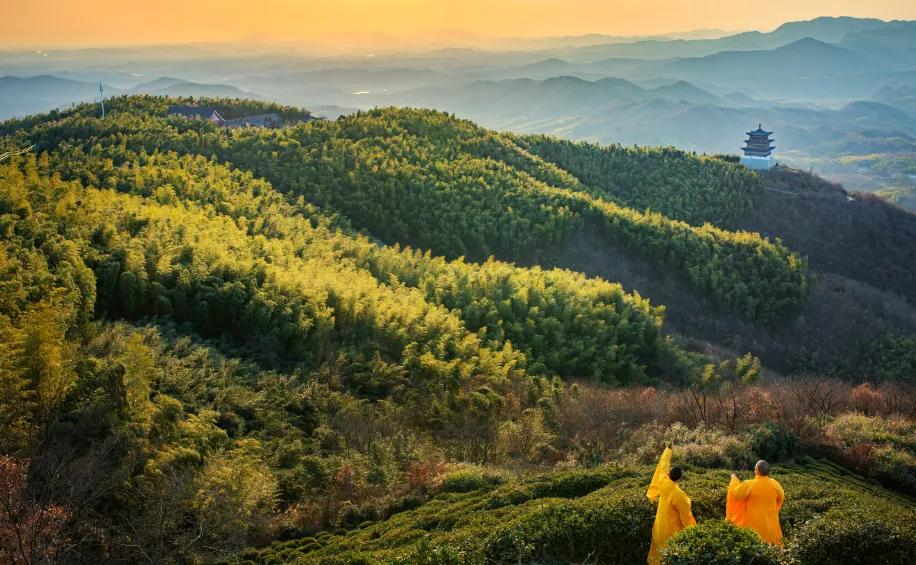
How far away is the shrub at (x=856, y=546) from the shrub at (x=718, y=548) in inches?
19.5

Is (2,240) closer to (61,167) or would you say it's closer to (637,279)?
(61,167)

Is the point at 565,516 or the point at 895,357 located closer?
the point at 565,516

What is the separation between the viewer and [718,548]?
7113 mm

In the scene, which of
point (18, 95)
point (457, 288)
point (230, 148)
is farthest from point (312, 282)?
point (18, 95)

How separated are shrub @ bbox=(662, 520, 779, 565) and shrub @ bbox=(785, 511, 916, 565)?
1.63ft

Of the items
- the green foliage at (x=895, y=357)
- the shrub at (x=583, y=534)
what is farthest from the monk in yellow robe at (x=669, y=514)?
the green foliage at (x=895, y=357)

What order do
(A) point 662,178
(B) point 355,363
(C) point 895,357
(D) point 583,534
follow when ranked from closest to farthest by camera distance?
(D) point 583,534 < (B) point 355,363 < (C) point 895,357 < (A) point 662,178

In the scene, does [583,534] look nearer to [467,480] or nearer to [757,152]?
[467,480]

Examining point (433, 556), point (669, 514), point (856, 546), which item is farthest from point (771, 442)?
point (433, 556)

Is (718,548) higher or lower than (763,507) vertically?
higher

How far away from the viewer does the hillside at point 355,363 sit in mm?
10273

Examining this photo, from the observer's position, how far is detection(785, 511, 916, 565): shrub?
7.58 meters

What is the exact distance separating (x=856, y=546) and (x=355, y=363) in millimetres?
12042

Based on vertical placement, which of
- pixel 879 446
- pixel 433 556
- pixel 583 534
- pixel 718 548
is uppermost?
pixel 718 548
